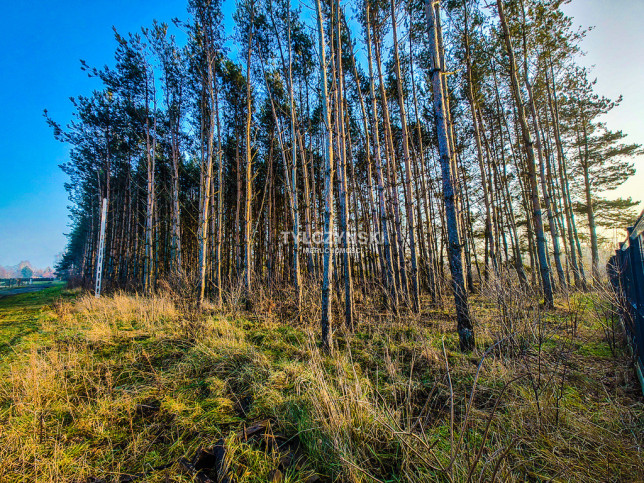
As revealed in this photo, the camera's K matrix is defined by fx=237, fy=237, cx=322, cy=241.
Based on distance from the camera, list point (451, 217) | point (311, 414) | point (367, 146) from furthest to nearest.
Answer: point (367, 146) < point (451, 217) < point (311, 414)

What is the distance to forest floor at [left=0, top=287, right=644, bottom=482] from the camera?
63.6 inches

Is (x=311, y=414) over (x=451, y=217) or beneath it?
beneath

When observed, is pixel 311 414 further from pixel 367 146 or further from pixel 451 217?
pixel 367 146

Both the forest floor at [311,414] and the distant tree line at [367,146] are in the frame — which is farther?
the distant tree line at [367,146]

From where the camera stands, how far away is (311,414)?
2.15 m

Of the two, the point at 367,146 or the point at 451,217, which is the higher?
the point at 367,146

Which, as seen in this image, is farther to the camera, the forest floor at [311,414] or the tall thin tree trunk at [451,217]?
the tall thin tree trunk at [451,217]

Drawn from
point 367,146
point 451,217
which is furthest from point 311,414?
point 367,146

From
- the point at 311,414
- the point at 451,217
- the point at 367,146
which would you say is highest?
the point at 367,146

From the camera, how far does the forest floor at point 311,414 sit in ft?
5.30

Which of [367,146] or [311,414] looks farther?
[367,146]

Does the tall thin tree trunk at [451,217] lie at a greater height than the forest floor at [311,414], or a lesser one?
greater

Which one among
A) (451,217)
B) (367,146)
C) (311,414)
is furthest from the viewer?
(367,146)

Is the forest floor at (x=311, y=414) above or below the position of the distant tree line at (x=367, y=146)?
below
